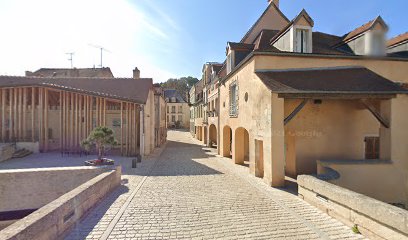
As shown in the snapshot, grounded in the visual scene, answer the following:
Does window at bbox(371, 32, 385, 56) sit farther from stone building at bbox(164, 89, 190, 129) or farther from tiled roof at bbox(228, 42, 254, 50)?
stone building at bbox(164, 89, 190, 129)

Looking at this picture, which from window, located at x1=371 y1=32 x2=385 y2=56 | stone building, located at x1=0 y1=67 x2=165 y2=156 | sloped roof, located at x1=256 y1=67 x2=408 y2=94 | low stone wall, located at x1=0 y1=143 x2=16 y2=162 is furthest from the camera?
stone building, located at x1=0 y1=67 x2=165 y2=156

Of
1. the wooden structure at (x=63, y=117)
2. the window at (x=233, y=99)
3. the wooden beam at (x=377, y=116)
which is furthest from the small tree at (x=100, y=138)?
the wooden beam at (x=377, y=116)

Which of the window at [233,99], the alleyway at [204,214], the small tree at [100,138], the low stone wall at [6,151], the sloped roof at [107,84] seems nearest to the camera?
the alleyway at [204,214]

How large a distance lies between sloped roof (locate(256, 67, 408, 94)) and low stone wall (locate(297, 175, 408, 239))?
3870 millimetres

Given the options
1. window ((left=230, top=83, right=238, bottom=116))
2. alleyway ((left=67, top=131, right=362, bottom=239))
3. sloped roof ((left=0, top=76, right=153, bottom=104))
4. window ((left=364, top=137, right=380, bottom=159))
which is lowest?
alleyway ((left=67, top=131, right=362, bottom=239))

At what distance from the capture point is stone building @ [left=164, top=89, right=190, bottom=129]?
178 feet

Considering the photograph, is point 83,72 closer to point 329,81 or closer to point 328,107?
point 328,107

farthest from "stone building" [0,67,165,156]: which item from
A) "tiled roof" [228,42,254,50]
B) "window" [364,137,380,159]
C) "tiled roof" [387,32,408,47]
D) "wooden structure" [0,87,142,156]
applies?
"tiled roof" [387,32,408,47]

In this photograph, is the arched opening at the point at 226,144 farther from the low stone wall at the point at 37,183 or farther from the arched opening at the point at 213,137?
the low stone wall at the point at 37,183

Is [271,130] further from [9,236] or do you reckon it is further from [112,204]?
[9,236]

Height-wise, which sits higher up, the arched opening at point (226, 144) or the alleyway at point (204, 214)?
the arched opening at point (226, 144)

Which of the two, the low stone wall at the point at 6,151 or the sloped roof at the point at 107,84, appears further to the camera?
the sloped roof at the point at 107,84

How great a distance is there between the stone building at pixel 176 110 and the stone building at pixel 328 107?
135 ft

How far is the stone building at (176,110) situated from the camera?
5428 cm
